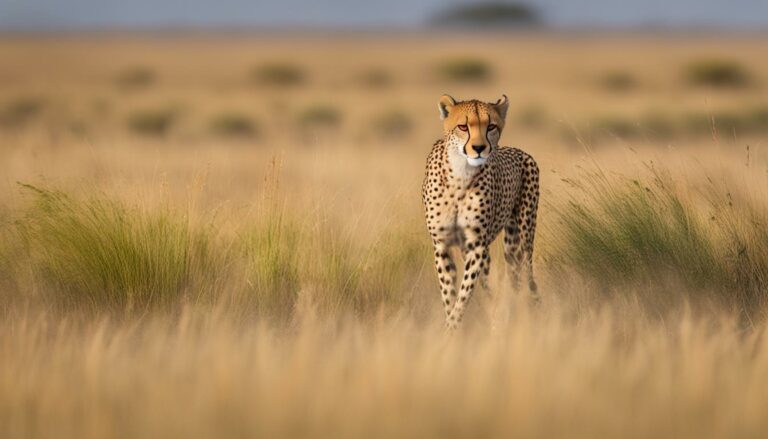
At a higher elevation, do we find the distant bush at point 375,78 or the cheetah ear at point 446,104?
the distant bush at point 375,78

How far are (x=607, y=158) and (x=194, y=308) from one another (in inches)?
227

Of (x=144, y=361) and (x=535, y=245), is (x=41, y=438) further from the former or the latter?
(x=535, y=245)

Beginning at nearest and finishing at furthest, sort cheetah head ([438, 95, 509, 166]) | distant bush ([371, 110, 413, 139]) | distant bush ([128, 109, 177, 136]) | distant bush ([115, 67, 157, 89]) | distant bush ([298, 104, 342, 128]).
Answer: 1. cheetah head ([438, 95, 509, 166])
2. distant bush ([371, 110, 413, 139])
3. distant bush ([128, 109, 177, 136])
4. distant bush ([298, 104, 342, 128])
5. distant bush ([115, 67, 157, 89])

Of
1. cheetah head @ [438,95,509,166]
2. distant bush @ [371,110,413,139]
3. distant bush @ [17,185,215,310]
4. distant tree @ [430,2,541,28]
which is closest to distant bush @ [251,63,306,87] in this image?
distant bush @ [371,110,413,139]

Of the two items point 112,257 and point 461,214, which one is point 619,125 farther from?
point 112,257

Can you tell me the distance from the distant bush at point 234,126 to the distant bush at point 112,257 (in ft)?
34.1

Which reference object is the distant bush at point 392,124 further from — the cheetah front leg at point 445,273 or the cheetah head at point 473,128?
the cheetah head at point 473,128

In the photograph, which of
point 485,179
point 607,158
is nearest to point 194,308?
point 485,179

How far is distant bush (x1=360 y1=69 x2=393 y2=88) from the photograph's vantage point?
91.6 ft

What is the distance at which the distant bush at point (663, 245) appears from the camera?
4801mm

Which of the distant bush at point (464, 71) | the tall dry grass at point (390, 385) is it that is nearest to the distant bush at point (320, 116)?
the distant bush at point (464, 71)

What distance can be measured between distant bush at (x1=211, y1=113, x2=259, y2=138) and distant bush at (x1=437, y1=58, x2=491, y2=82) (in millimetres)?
12690

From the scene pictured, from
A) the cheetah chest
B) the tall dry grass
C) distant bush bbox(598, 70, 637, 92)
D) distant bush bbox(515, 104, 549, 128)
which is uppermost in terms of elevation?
distant bush bbox(598, 70, 637, 92)

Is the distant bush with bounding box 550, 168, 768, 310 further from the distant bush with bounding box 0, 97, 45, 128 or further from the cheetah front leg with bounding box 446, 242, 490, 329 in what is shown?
the distant bush with bounding box 0, 97, 45, 128
